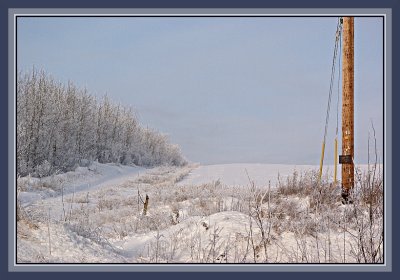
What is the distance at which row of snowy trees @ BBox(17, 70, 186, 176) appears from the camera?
16.3 metres

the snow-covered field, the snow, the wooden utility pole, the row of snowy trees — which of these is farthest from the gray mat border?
the row of snowy trees

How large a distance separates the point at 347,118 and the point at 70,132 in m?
14.2

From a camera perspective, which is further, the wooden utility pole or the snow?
the snow

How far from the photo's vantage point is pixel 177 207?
26.2 ft

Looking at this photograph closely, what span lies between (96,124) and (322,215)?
17.4m

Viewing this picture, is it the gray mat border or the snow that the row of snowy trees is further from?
the gray mat border

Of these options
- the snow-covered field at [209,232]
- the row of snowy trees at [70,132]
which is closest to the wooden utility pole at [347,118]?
the snow-covered field at [209,232]

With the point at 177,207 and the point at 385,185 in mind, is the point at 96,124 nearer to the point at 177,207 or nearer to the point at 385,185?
the point at 177,207

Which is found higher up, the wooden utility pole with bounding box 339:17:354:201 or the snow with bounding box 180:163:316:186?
the wooden utility pole with bounding box 339:17:354:201

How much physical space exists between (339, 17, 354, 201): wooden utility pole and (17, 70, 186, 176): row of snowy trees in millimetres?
9864

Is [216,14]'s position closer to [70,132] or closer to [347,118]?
[347,118]

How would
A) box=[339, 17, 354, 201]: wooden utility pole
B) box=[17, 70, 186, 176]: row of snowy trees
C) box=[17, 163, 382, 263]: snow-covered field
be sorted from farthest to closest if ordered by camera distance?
box=[17, 70, 186, 176]: row of snowy trees, box=[339, 17, 354, 201]: wooden utility pole, box=[17, 163, 382, 263]: snow-covered field

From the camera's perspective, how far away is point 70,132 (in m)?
19.5

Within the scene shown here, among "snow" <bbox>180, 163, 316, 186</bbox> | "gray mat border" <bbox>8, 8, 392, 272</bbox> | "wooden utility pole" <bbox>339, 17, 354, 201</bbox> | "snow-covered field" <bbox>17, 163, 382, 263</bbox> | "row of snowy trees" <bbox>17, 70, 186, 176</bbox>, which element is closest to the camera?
"gray mat border" <bbox>8, 8, 392, 272</bbox>
